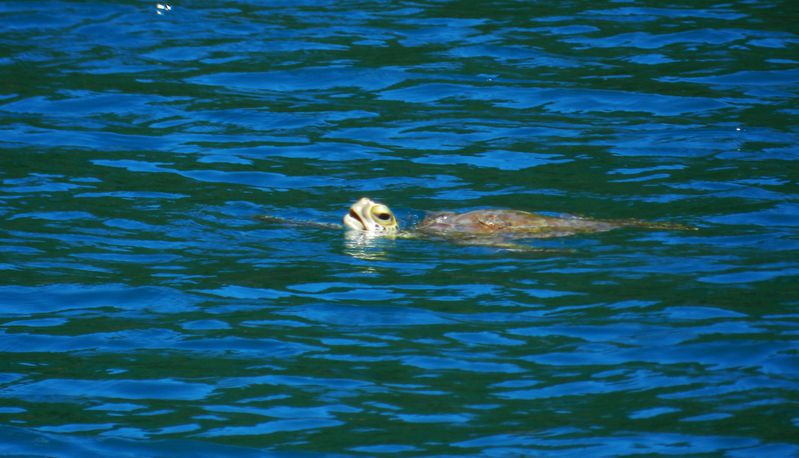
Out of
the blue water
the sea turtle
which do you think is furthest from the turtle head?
the blue water

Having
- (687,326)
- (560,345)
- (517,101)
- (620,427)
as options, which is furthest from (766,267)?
(517,101)

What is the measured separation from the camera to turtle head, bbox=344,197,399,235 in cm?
903

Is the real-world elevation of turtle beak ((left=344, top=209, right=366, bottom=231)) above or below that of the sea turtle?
above

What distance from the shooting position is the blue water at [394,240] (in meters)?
5.95

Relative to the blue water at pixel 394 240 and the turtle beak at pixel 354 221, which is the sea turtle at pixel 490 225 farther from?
the blue water at pixel 394 240

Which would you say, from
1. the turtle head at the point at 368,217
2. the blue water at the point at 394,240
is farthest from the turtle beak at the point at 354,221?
the blue water at the point at 394,240

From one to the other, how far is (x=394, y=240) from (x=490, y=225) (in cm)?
73

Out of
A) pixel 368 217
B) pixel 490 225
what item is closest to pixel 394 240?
pixel 368 217

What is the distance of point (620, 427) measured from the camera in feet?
18.6

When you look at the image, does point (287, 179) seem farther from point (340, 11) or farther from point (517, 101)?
point (340, 11)

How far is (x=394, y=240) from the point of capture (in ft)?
30.2

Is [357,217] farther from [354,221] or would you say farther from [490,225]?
[490,225]

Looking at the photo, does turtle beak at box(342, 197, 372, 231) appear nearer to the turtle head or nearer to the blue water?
the turtle head

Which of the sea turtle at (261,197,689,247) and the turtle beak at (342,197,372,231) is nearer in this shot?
the sea turtle at (261,197,689,247)
